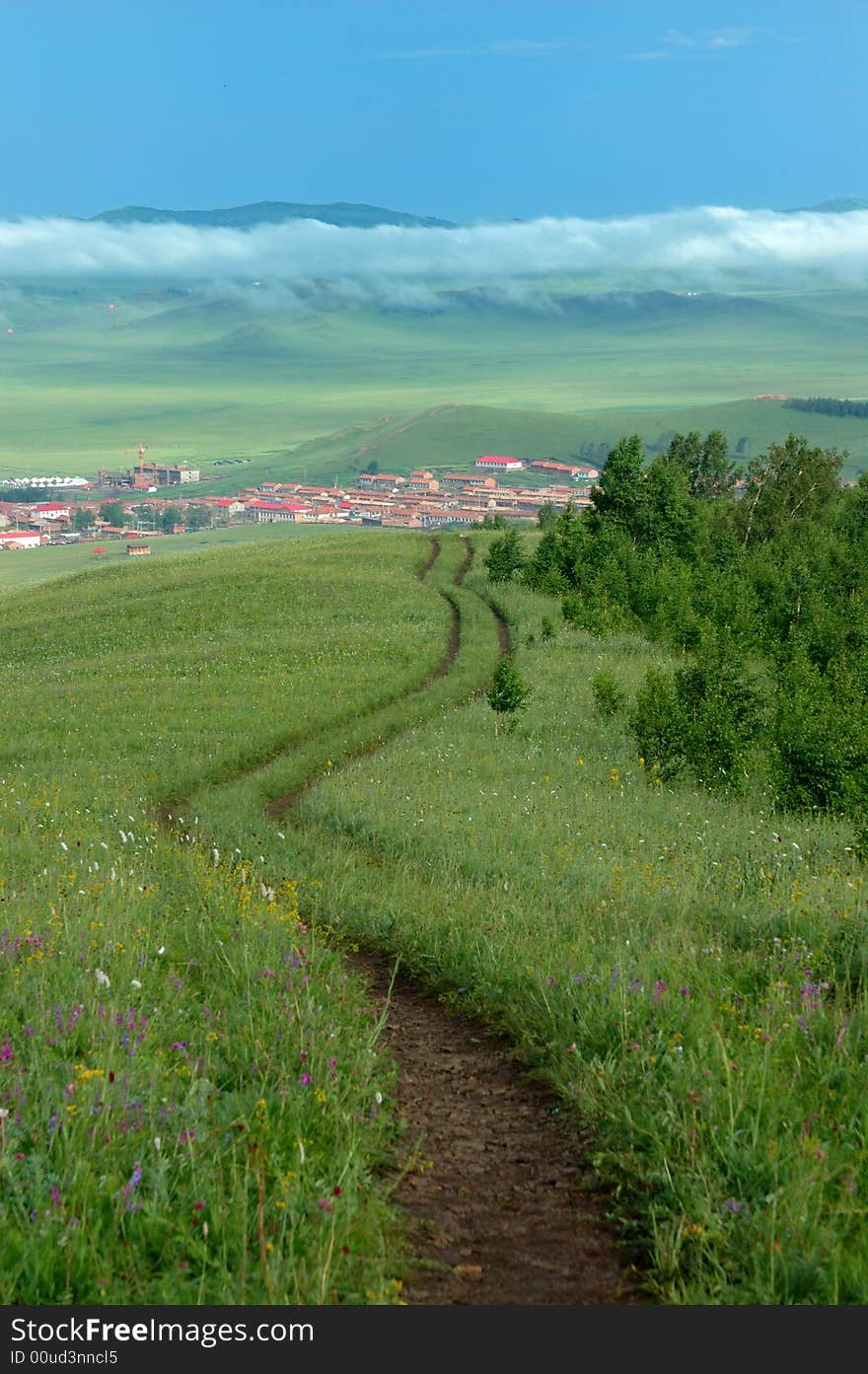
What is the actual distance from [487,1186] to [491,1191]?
74 mm

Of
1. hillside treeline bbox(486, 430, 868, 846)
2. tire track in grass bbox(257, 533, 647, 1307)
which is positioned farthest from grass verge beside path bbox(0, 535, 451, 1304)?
hillside treeline bbox(486, 430, 868, 846)

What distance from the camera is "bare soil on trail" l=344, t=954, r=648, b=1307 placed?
6418mm

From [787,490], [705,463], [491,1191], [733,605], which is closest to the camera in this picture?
[491,1191]

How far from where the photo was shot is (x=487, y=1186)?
7594 mm

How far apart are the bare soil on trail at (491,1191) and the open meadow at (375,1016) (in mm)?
179

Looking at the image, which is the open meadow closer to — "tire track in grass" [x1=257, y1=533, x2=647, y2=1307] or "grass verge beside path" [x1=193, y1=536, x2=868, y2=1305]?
"grass verge beside path" [x1=193, y1=536, x2=868, y2=1305]

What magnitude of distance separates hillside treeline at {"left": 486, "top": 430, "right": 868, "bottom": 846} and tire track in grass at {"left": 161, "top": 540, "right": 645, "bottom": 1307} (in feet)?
46.2

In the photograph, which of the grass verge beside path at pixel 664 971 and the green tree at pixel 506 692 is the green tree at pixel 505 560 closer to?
the green tree at pixel 506 692

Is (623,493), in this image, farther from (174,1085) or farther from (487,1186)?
(174,1085)

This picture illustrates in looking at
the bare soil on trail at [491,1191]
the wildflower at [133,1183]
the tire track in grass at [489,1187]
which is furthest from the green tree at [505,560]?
the wildflower at [133,1183]

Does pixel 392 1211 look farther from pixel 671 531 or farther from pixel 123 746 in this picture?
pixel 671 531

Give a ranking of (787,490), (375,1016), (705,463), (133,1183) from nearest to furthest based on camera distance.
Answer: (133,1183)
(375,1016)
(787,490)
(705,463)

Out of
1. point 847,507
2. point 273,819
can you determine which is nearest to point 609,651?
point 273,819

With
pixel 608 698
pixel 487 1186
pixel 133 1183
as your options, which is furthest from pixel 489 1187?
pixel 608 698
